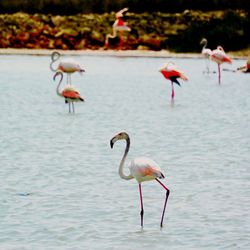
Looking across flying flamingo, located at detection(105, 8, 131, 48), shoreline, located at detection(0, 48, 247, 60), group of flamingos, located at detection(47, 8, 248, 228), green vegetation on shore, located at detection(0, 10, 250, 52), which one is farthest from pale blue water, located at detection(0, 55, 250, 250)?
green vegetation on shore, located at detection(0, 10, 250, 52)

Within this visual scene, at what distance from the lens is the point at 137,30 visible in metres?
36.8

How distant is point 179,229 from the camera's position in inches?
309

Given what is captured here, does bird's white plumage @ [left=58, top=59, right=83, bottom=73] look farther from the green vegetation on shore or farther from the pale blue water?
the green vegetation on shore

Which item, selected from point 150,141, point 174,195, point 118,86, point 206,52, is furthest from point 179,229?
point 206,52

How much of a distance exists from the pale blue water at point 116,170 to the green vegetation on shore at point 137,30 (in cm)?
1320

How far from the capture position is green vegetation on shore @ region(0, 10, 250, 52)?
34531 millimetres

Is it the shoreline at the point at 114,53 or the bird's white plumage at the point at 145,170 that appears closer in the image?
the bird's white plumage at the point at 145,170

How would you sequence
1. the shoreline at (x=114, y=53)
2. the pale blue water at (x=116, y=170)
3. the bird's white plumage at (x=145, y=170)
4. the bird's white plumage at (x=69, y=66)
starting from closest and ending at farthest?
1. the pale blue water at (x=116, y=170)
2. the bird's white plumage at (x=145, y=170)
3. the bird's white plumage at (x=69, y=66)
4. the shoreline at (x=114, y=53)

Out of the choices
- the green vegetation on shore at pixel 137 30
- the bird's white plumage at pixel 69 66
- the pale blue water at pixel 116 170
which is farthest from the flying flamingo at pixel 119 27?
the pale blue water at pixel 116 170

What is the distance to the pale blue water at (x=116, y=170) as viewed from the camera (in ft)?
25.2

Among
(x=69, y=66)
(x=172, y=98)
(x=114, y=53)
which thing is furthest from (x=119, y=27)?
(x=172, y=98)

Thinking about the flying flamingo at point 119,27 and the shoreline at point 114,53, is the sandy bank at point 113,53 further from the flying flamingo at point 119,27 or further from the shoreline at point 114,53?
the flying flamingo at point 119,27

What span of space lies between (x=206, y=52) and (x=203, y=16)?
12014mm

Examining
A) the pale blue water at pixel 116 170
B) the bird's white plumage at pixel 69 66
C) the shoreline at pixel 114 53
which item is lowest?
the shoreline at pixel 114 53
